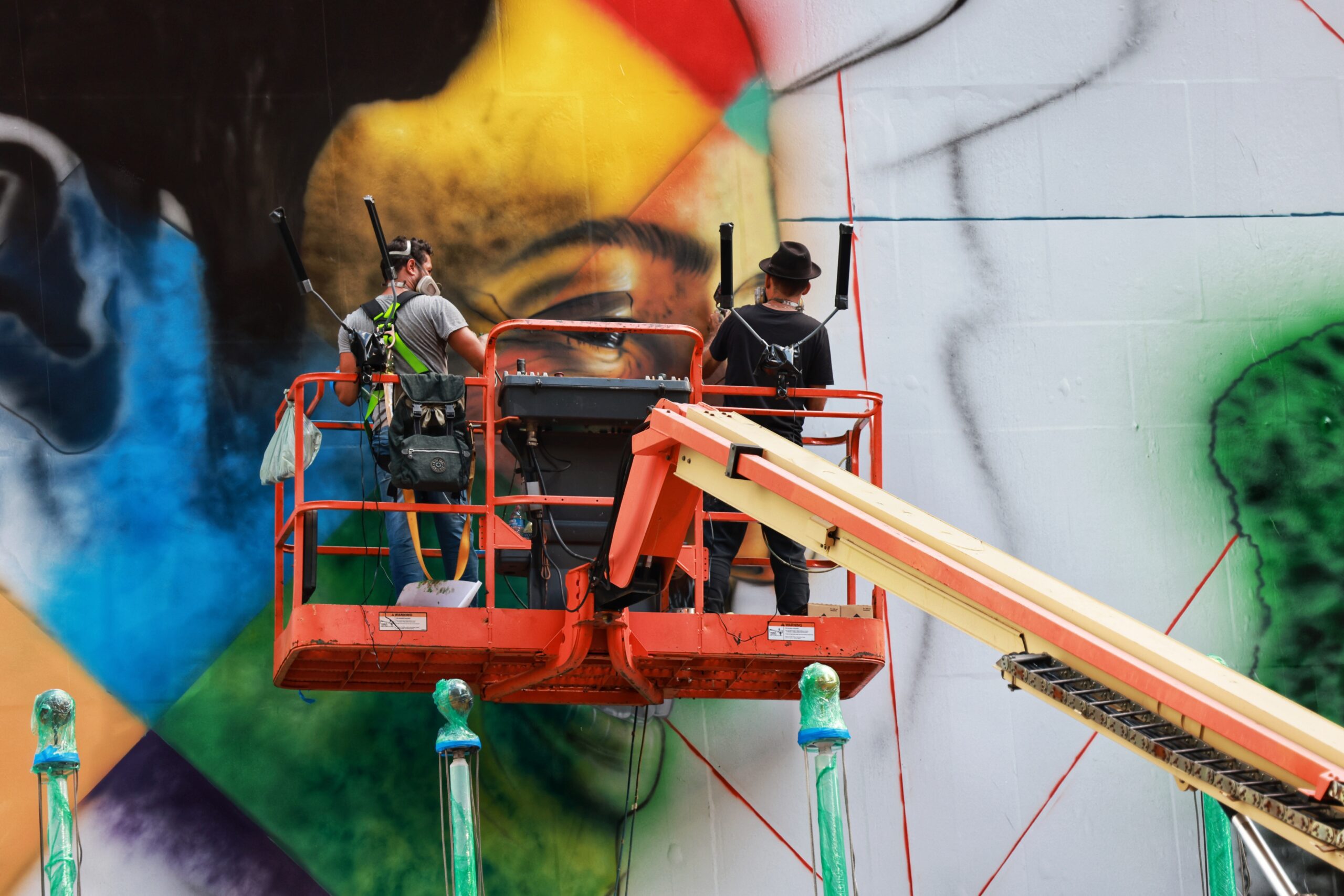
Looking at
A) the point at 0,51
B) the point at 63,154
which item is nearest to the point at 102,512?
the point at 63,154

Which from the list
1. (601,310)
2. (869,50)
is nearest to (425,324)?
(601,310)

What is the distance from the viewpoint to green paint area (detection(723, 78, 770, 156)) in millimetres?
11516

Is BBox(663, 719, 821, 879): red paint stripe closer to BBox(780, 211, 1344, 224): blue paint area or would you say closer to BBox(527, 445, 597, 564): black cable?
BBox(527, 445, 597, 564): black cable

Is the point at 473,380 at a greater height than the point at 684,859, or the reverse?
the point at 473,380

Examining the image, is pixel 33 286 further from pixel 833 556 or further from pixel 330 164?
pixel 833 556

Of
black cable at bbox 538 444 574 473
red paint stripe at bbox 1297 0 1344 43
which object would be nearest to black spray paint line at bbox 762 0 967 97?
red paint stripe at bbox 1297 0 1344 43

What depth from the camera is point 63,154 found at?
1088cm

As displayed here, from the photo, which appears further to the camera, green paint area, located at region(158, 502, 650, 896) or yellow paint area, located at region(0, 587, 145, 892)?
green paint area, located at region(158, 502, 650, 896)

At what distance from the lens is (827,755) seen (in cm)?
691

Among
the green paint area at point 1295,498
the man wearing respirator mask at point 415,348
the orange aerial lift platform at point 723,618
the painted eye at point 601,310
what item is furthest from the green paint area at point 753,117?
the green paint area at point 1295,498

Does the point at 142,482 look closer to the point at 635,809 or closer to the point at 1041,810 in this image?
the point at 635,809

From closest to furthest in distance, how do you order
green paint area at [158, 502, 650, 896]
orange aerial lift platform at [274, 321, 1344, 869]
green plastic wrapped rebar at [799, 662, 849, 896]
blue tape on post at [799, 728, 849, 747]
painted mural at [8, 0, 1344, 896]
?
orange aerial lift platform at [274, 321, 1344, 869] < green plastic wrapped rebar at [799, 662, 849, 896] < blue tape on post at [799, 728, 849, 747] < green paint area at [158, 502, 650, 896] < painted mural at [8, 0, 1344, 896]

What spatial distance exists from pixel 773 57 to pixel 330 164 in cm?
320

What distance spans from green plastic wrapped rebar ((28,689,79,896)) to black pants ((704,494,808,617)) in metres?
3.88
